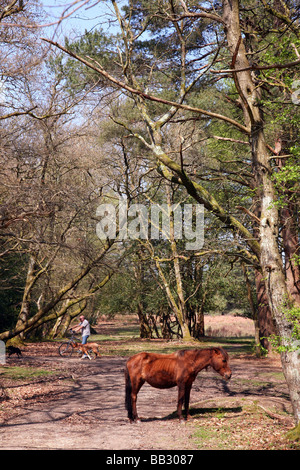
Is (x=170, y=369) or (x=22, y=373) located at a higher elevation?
(x=170, y=369)

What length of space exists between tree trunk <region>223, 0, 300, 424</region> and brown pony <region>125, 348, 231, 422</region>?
1222mm

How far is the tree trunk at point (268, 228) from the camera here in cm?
766

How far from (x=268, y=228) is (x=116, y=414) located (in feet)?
16.0

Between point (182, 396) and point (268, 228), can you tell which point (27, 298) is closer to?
point (182, 396)

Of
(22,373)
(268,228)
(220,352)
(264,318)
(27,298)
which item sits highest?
(268,228)

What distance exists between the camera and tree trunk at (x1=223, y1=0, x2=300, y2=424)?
25.1 ft

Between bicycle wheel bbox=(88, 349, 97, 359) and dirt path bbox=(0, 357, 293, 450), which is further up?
dirt path bbox=(0, 357, 293, 450)

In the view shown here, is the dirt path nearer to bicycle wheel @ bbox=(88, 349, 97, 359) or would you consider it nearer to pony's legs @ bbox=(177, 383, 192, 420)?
pony's legs @ bbox=(177, 383, 192, 420)

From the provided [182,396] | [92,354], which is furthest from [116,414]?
[92,354]

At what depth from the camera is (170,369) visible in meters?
8.48

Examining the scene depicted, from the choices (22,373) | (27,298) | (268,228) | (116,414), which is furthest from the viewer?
(27,298)

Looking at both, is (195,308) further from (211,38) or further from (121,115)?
(211,38)

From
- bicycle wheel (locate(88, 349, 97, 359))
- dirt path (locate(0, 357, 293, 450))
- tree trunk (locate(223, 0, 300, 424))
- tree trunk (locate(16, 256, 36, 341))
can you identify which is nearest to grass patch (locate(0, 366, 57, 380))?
dirt path (locate(0, 357, 293, 450))
